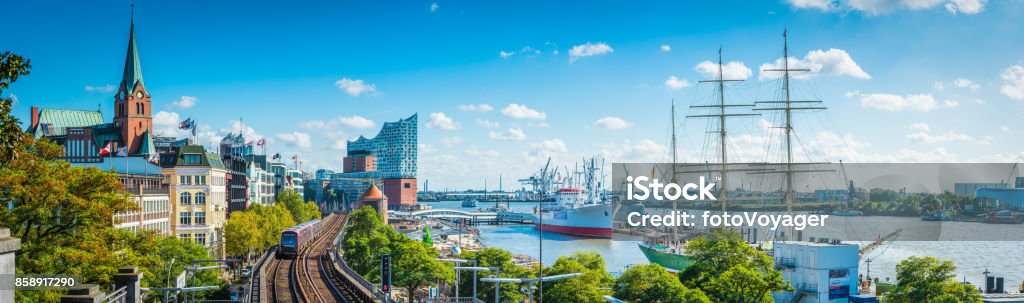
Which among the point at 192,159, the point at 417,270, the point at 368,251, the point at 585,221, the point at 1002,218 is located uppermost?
the point at 192,159

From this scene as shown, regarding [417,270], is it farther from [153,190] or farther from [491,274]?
[153,190]

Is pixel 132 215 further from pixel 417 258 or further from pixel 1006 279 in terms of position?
pixel 1006 279

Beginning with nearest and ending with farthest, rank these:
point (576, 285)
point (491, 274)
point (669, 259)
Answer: point (576, 285) < point (491, 274) < point (669, 259)

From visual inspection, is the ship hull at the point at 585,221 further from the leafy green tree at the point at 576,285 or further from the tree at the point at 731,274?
the leafy green tree at the point at 576,285

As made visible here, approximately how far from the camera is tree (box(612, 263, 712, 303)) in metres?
47.1

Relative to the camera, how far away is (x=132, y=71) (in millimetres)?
78750

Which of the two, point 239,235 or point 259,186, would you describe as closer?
point 239,235

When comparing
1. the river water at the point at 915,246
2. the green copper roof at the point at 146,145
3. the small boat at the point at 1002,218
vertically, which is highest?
the green copper roof at the point at 146,145

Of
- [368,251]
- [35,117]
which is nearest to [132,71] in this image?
[35,117]

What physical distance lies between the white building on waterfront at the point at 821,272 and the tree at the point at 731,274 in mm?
4269

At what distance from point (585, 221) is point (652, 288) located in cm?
11819

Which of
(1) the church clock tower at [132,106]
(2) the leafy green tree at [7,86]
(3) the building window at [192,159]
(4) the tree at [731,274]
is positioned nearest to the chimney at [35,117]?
(1) the church clock tower at [132,106]

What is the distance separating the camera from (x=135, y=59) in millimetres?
79500

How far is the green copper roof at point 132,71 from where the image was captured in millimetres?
78688
